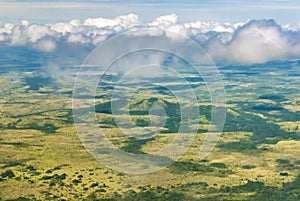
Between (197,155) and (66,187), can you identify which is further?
(197,155)

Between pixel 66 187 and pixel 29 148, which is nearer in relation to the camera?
pixel 66 187

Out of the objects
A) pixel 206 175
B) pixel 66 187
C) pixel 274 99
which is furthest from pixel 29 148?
pixel 274 99

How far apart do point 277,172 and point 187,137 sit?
25812 millimetres

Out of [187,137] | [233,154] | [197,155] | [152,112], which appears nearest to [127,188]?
[197,155]

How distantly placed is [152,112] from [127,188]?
233 feet

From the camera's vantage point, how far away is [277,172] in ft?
229

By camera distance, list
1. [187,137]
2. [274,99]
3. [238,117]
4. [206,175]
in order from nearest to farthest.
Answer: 1. [206,175]
2. [187,137]
3. [238,117]
4. [274,99]

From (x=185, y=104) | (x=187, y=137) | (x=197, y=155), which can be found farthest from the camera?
(x=185, y=104)

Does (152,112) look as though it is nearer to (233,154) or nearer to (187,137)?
(187,137)

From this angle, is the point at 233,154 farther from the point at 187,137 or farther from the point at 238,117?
the point at 238,117

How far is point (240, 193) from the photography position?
58812mm

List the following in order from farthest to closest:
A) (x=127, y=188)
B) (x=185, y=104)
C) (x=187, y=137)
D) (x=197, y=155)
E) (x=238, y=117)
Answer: (x=185, y=104) → (x=238, y=117) → (x=187, y=137) → (x=197, y=155) → (x=127, y=188)

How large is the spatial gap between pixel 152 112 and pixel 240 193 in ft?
233

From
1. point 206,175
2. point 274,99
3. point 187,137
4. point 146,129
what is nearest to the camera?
point 206,175
